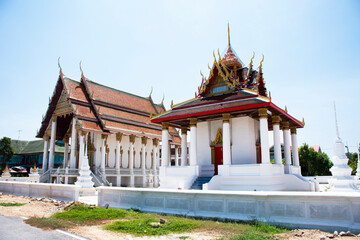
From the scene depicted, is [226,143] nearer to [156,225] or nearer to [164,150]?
[164,150]

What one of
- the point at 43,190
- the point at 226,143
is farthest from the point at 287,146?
the point at 43,190

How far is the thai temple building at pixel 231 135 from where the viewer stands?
13.4 meters

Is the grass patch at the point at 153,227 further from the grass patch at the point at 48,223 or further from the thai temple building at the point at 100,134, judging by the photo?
the thai temple building at the point at 100,134

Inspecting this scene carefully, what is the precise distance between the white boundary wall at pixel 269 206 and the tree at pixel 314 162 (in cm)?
3108

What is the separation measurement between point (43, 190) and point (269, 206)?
1152 cm

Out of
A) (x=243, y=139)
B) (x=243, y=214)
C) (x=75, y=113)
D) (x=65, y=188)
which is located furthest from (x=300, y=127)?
(x=75, y=113)

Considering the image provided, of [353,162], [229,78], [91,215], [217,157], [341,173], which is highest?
[229,78]

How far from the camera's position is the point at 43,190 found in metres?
13.9

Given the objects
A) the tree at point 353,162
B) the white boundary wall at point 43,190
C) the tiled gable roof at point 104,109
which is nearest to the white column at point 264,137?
the white boundary wall at point 43,190

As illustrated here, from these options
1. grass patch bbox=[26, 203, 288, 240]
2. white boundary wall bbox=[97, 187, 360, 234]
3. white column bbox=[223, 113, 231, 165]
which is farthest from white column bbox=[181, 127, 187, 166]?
grass patch bbox=[26, 203, 288, 240]

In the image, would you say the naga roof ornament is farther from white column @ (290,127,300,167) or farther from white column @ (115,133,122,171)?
white column @ (115,133,122,171)

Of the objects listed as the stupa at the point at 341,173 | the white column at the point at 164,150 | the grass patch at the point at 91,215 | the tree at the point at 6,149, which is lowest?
the grass patch at the point at 91,215

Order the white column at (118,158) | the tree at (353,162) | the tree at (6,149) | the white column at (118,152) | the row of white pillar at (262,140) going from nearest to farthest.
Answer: the row of white pillar at (262,140) → the white column at (118,158) → the white column at (118,152) → the tree at (353,162) → the tree at (6,149)

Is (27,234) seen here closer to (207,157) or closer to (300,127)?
(207,157)
